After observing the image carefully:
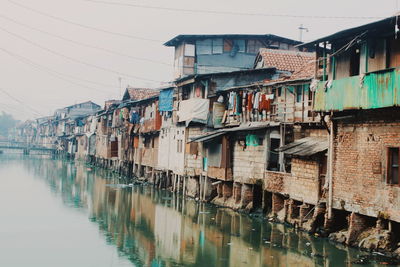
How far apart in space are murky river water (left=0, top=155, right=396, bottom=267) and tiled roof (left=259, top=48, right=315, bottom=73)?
962 centimetres

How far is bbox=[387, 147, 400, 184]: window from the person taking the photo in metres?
16.2

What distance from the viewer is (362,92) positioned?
17000mm

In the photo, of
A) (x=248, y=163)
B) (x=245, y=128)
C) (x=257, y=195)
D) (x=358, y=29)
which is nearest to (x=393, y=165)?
(x=358, y=29)

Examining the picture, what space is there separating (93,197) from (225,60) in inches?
568

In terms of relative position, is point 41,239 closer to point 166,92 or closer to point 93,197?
point 93,197

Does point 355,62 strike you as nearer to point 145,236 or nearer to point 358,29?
point 358,29

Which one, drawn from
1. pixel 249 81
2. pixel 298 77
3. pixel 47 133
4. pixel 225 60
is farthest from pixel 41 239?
pixel 47 133

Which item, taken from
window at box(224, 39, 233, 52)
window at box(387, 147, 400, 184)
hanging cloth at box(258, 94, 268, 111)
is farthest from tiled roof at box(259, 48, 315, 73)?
window at box(387, 147, 400, 184)

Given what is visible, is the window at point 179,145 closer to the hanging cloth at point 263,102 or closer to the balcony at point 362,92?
the hanging cloth at point 263,102

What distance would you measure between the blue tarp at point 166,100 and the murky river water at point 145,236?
724 centimetres

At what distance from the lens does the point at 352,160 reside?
1808 cm

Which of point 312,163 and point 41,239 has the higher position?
point 312,163

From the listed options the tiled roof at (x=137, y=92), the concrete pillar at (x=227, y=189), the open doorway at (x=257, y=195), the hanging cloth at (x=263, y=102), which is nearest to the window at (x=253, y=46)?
the tiled roof at (x=137, y=92)

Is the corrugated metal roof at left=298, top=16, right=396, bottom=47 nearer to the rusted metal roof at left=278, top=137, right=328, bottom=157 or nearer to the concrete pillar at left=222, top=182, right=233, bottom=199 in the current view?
the rusted metal roof at left=278, top=137, right=328, bottom=157
